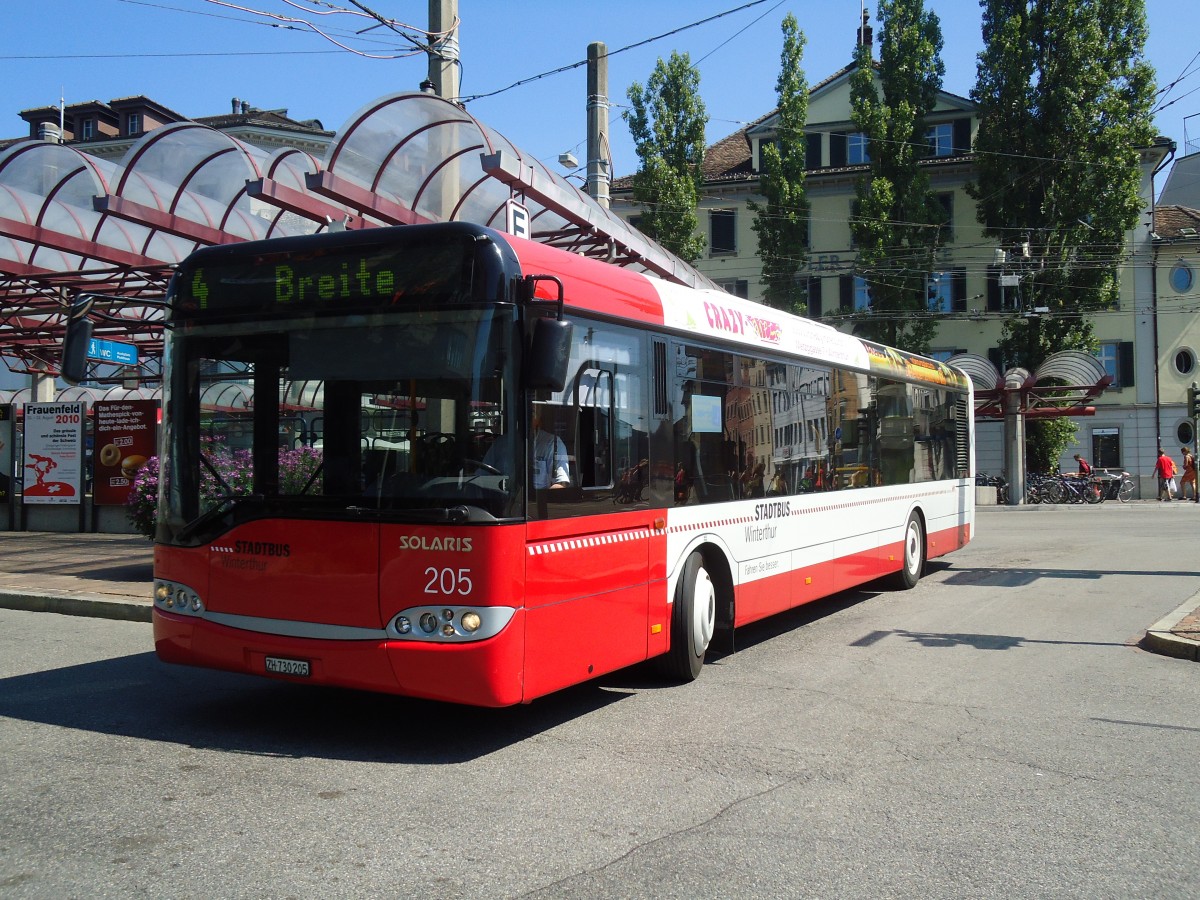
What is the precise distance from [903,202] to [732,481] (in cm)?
3415

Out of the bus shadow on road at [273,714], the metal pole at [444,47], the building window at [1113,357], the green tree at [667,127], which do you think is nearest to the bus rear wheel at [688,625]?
the bus shadow on road at [273,714]

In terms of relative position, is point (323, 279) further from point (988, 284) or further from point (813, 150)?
point (813, 150)

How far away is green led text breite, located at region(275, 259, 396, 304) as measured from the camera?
238 inches

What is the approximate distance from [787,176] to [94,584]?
33.1 metres

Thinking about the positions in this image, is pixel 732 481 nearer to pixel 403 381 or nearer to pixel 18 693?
pixel 403 381

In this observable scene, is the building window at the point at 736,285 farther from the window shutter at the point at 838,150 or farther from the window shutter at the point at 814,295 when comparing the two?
the window shutter at the point at 838,150

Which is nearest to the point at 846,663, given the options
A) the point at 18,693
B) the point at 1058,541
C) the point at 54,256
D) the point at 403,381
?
the point at 403,381

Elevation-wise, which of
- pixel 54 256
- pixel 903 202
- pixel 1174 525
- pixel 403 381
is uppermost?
pixel 903 202

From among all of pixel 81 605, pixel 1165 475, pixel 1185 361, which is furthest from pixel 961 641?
pixel 1185 361

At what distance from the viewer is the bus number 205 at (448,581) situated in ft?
18.8

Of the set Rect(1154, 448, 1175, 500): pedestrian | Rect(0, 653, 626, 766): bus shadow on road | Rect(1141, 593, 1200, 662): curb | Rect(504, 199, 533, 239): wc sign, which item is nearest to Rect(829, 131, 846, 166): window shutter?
Rect(1154, 448, 1175, 500): pedestrian

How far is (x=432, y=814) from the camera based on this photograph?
16.1 ft

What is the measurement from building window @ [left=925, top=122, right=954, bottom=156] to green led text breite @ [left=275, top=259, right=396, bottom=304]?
42.9 m

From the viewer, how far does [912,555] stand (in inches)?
535
